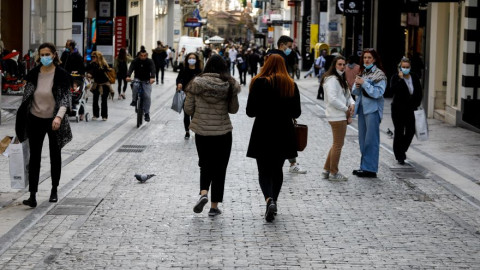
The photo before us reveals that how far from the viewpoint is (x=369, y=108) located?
46.6 feet

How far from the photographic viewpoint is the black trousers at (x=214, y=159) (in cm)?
1073

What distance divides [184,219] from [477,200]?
12.4 ft

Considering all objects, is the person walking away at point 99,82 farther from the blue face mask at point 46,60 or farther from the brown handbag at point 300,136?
the brown handbag at point 300,136

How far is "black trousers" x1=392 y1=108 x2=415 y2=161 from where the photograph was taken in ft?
51.2

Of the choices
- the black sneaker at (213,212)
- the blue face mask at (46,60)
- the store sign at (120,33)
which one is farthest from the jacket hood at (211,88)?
the store sign at (120,33)

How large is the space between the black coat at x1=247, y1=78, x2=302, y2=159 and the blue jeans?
11.8 ft

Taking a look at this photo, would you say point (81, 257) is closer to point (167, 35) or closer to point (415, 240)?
point (415, 240)

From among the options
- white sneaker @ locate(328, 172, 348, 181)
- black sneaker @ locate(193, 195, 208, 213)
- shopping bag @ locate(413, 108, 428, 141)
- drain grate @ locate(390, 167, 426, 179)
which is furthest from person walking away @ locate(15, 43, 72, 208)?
shopping bag @ locate(413, 108, 428, 141)

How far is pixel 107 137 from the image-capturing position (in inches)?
752

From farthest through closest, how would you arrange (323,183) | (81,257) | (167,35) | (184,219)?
(167,35) < (323,183) < (184,219) < (81,257)

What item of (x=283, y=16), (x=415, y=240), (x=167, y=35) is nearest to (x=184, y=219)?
(x=415, y=240)

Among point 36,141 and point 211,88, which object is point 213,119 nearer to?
point 211,88

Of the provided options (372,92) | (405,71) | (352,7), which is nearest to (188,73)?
(405,71)

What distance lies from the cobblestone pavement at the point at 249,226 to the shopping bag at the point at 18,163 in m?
0.51
